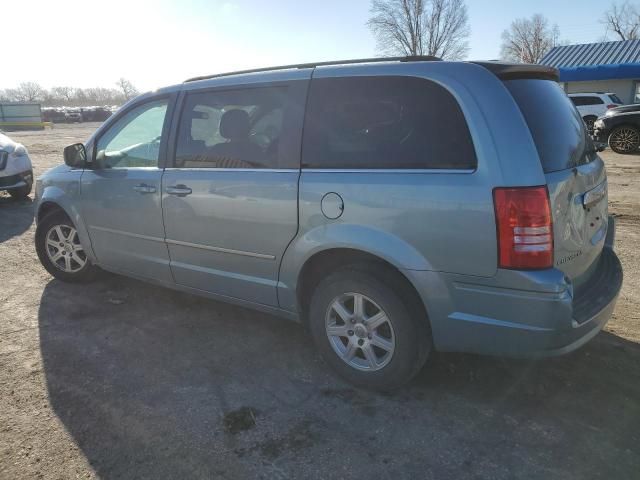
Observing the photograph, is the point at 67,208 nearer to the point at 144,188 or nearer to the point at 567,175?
the point at 144,188

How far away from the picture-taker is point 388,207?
2.65 m

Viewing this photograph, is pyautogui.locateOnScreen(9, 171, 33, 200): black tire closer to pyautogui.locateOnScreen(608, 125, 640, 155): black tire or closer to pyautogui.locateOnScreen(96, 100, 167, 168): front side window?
pyautogui.locateOnScreen(96, 100, 167, 168): front side window

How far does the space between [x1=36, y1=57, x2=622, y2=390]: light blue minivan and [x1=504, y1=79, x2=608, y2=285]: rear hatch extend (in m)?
0.01

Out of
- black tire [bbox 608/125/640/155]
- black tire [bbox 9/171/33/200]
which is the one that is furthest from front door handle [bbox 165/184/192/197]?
black tire [bbox 608/125/640/155]

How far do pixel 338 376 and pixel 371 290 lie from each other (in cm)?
71

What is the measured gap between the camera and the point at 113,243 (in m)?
4.23

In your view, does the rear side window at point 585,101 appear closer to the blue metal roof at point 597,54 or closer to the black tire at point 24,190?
the blue metal roof at point 597,54

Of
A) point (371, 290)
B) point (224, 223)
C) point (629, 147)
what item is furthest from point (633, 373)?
point (629, 147)

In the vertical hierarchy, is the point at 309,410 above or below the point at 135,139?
below

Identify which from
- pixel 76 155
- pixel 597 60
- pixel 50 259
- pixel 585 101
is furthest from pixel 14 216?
pixel 597 60

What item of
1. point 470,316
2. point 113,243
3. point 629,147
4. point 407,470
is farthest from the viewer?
point 629,147

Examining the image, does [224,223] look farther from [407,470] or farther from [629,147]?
Result: [629,147]

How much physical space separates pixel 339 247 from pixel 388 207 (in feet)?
1.29

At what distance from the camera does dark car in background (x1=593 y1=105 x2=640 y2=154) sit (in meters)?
14.5
